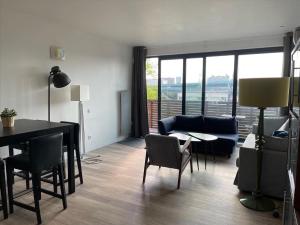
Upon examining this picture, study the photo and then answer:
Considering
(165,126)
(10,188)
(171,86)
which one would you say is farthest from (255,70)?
(10,188)

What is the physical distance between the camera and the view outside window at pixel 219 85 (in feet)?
18.5

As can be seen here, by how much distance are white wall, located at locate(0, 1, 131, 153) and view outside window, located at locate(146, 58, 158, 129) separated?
65 cm

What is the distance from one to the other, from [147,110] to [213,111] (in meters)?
1.72

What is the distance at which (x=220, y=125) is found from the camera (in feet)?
17.3

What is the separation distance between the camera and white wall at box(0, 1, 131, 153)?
11.6 feet

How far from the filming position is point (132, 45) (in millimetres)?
6152

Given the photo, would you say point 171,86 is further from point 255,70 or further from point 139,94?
point 255,70

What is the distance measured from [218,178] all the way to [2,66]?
144 inches

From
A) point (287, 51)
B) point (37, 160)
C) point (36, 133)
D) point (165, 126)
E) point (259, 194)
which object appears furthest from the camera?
point (165, 126)

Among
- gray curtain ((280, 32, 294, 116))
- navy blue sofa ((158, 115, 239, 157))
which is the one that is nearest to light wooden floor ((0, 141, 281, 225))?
navy blue sofa ((158, 115, 239, 157))

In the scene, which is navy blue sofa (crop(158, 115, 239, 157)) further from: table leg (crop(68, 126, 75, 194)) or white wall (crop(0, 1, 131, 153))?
table leg (crop(68, 126, 75, 194))

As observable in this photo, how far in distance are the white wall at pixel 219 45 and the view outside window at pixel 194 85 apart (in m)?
0.33

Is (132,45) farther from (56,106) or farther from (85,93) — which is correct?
(56,106)

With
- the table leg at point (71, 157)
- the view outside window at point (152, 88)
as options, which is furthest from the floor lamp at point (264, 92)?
the view outside window at point (152, 88)
